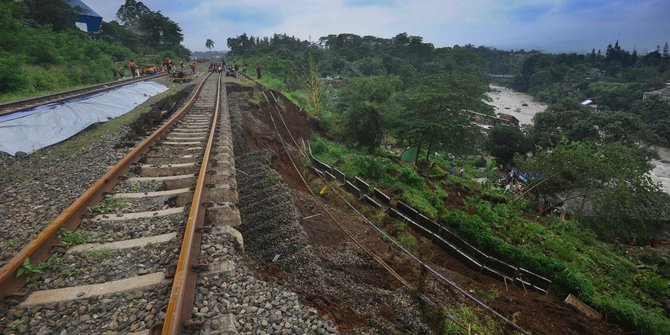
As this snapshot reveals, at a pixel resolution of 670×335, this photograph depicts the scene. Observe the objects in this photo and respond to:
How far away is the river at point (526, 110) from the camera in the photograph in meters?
31.2

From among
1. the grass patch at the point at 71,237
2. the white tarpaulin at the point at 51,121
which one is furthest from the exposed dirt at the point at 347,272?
the white tarpaulin at the point at 51,121

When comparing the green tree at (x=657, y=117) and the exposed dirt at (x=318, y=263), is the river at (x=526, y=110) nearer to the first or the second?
the green tree at (x=657, y=117)

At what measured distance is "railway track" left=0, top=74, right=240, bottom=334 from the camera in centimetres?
273

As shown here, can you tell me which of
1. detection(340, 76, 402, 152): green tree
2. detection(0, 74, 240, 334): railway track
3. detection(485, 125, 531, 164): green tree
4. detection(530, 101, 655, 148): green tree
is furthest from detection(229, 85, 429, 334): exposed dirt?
detection(530, 101, 655, 148): green tree

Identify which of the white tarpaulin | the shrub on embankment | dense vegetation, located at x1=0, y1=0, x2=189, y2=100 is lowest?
the shrub on embankment

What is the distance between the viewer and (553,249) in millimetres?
11219

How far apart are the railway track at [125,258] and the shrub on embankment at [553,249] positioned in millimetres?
8402

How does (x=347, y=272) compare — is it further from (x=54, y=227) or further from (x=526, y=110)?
(x=526, y=110)

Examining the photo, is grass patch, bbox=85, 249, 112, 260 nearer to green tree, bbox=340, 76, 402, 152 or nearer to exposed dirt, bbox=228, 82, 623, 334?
exposed dirt, bbox=228, 82, 623, 334

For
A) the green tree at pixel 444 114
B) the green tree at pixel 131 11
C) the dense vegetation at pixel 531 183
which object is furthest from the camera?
the green tree at pixel 131 11

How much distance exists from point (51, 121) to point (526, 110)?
2946 inches

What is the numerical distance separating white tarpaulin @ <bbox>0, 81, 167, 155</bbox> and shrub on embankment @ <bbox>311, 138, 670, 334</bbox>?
8.61m

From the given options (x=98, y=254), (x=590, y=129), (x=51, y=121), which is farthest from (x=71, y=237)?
(x=590, y=129)

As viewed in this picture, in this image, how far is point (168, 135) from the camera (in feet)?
27.7
